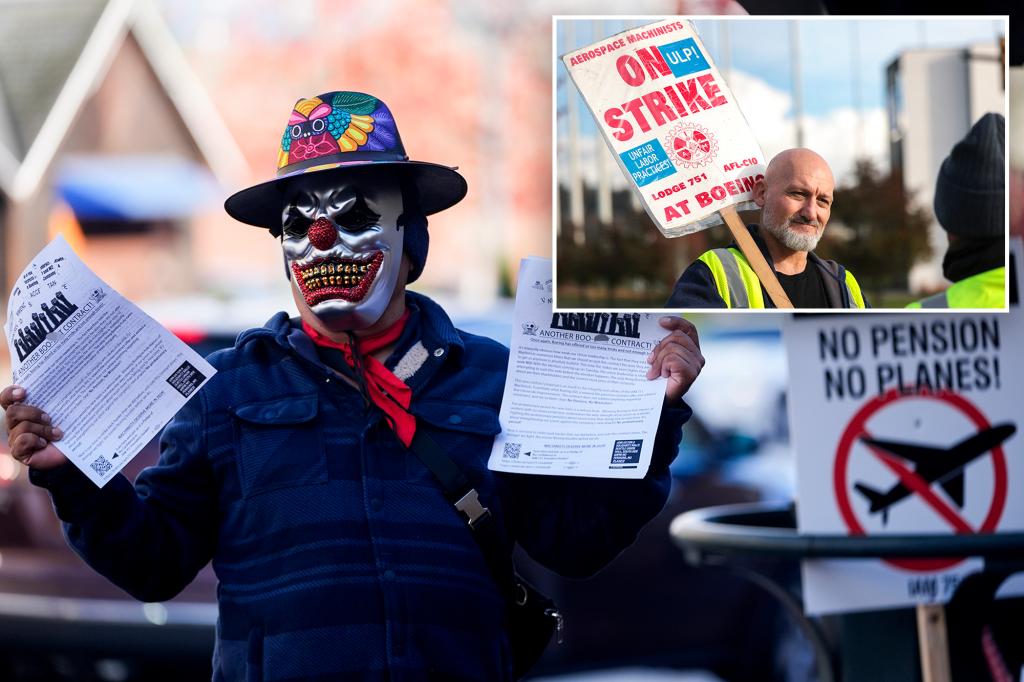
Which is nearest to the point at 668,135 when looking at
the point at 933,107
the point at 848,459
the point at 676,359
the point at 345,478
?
the point at 676,359

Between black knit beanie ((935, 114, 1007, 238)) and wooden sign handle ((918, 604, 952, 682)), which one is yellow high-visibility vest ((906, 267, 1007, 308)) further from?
wooden sign handle ((918, 604, 952, 682))

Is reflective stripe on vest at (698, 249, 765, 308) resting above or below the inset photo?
below

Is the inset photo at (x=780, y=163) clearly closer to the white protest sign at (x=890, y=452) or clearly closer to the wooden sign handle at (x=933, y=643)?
the white protest sign at (x=890, y=452)

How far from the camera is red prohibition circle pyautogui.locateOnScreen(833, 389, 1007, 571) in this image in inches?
131

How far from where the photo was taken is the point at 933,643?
3.35 metres

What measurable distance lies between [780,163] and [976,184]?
1.19ft

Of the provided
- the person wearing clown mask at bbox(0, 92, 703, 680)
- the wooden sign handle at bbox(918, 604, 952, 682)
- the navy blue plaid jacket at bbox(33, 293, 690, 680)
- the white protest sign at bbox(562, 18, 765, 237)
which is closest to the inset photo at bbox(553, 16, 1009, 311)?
the white protest sign at bbox(562, 18, 765, 237)

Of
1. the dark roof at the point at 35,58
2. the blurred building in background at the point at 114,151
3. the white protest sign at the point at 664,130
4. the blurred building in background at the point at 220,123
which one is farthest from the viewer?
the dark roof at the point at 35,58

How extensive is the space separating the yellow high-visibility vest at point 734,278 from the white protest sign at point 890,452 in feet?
3.30

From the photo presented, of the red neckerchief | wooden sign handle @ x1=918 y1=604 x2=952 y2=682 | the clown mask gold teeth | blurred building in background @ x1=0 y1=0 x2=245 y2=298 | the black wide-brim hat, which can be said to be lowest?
wooden sign handle @ x1=918 y1=604 x2=952 y2=682

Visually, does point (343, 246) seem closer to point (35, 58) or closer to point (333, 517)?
point (333, 517)

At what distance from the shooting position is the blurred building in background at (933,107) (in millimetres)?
2492

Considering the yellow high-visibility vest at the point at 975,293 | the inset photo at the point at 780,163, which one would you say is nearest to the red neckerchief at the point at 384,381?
the inset photo at the point at 780,163

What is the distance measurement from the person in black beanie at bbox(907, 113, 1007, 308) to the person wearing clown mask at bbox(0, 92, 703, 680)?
18.5 inches
